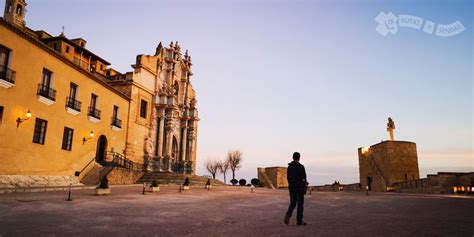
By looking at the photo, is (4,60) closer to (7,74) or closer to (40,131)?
(7,74)

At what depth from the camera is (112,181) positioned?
75.6 feet

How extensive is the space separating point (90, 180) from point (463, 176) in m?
26.6

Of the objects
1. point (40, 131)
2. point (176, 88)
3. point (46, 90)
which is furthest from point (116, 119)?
point (176, 88)

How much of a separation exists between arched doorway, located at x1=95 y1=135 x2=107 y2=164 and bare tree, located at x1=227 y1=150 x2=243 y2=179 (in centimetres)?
3657

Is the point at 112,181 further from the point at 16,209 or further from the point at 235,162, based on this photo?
the point at 235,162

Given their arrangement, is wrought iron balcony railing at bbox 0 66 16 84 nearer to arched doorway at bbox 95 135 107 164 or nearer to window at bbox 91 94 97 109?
window at bbox 91 94 97 109

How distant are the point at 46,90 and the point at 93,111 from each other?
512 centimetres

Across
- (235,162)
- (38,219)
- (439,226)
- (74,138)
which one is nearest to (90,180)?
(74,138)

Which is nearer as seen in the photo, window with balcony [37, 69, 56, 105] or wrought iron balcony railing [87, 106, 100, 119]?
window with balcony [37, 69, 56, 105]

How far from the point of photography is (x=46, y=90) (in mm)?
19766

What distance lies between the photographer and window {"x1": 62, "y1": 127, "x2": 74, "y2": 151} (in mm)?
21500

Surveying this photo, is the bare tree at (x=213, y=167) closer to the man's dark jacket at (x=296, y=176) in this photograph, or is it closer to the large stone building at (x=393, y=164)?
the large stone building at (x=393, y=164)

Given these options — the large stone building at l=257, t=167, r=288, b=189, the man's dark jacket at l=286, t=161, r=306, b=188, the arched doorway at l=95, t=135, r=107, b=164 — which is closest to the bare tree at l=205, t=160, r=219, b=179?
the large stone building at l=257, t=167, r=288, b=189

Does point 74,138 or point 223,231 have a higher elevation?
point 74,138
